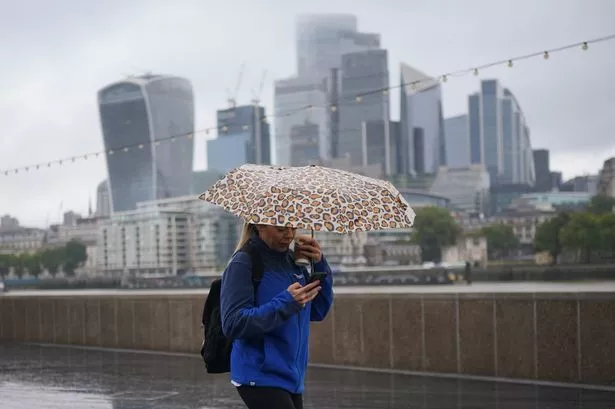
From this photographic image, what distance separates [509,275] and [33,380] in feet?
337

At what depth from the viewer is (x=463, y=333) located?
11.2 metres

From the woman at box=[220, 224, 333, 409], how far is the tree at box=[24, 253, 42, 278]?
99523mm

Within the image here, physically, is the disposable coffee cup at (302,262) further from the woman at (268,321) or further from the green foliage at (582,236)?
the green foliage at (582,236)

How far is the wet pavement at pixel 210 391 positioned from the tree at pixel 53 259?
99537 millimetres

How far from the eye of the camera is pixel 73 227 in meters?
175

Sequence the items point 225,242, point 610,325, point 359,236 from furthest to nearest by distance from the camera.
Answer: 1. point 225,242
2. point 359,236
3. point 610,325

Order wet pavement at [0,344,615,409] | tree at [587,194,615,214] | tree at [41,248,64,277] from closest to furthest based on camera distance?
wet pavement at [0,344,615,409] → tree at [41,248,64,277] → tree at [587,194,615,214]

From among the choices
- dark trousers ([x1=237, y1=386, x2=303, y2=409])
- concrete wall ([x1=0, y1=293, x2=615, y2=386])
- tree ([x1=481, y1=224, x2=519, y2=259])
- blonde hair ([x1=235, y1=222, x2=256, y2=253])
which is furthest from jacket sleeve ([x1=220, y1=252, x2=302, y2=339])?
tree ([x1=481, y1=224, x2=519, y2=259])

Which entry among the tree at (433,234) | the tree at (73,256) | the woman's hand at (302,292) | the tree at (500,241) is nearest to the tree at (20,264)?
the tree at (73,256)

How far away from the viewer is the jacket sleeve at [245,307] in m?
3.94

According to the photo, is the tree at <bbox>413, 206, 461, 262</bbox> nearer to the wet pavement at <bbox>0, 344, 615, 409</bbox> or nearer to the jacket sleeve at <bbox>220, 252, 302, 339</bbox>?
the wet pavement at <bbox>0, 344, 615, 409</bbox>

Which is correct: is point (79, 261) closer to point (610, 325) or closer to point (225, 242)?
point (225, 242)

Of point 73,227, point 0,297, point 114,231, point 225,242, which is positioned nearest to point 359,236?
point 225,242

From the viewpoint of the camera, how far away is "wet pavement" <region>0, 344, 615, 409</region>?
919cm
